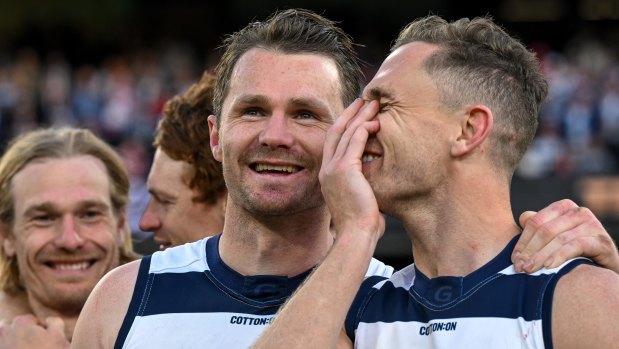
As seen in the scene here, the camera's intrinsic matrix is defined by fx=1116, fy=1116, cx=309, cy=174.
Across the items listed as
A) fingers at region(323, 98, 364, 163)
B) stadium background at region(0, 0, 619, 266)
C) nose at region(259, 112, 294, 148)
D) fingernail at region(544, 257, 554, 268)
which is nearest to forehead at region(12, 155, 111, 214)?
nose at region(259, 112, 294, 148)

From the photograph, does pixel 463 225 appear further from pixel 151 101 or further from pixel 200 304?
pixel 151 101

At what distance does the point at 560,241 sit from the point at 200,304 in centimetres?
125

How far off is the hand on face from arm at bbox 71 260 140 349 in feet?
2.75

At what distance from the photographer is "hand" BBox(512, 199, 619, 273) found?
3201 millimetres

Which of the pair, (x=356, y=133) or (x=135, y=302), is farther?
(x=135, y=302)

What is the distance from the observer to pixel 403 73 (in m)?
3.50

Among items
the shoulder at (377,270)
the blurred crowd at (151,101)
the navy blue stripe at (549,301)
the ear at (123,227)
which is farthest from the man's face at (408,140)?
the blurred crowd at (151,101)

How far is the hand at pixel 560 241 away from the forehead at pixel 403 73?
0.54 m

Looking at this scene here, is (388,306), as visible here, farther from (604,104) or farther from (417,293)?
(604,104)

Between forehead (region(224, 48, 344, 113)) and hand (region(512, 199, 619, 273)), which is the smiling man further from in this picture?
hand (region(512, 199, 619, 273))

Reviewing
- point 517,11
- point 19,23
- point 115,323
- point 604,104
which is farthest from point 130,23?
point 115,323

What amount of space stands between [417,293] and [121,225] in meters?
2.16

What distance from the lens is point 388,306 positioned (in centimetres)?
345

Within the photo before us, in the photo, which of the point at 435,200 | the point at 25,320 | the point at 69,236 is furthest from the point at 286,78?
the point at 25,320
